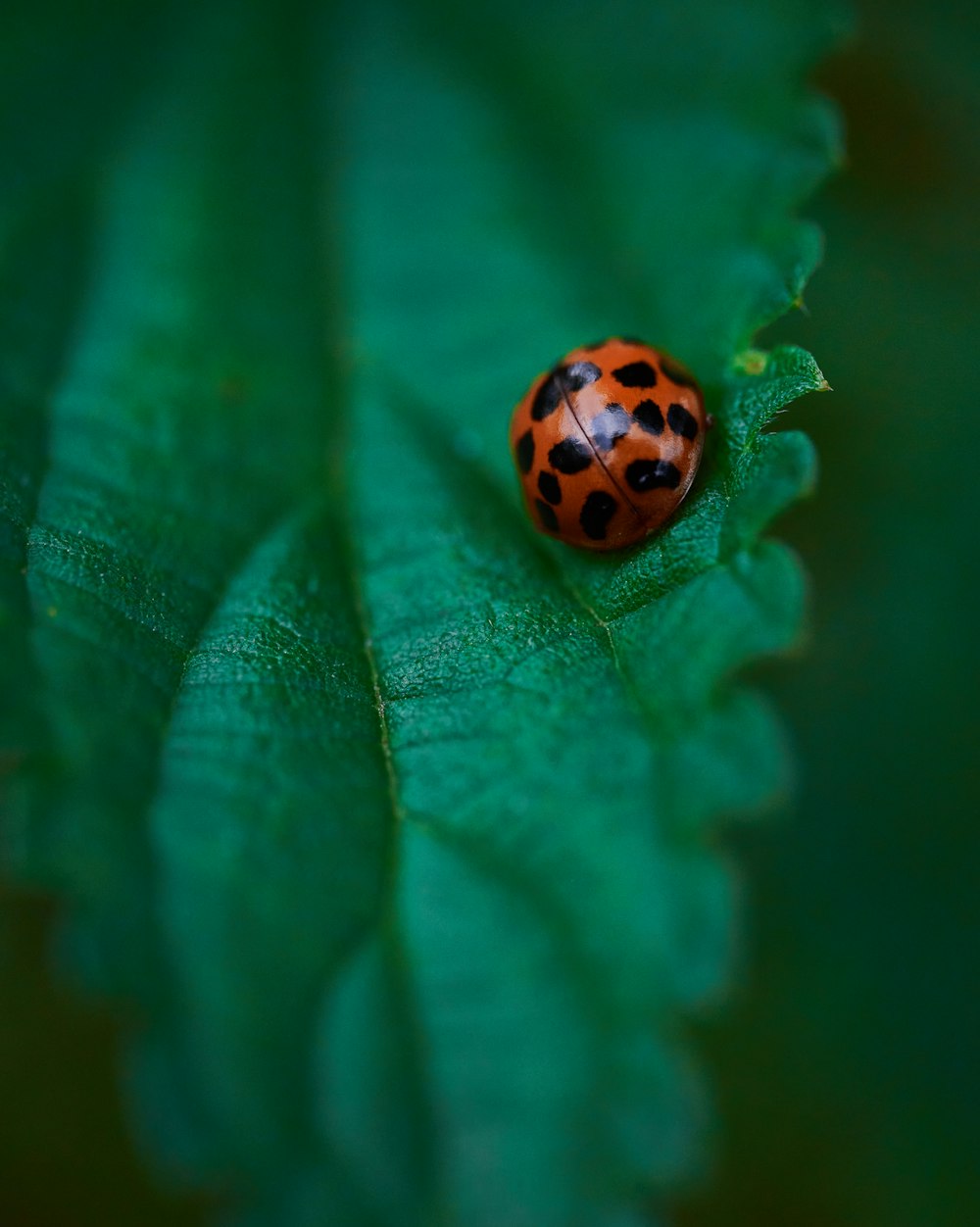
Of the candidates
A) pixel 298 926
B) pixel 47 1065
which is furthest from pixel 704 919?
pixel 47 1065

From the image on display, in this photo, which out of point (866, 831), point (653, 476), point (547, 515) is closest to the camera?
point (653, 476)

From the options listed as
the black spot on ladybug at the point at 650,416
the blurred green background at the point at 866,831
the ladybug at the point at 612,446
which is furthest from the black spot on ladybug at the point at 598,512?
the blurred green background at the point at 866,831

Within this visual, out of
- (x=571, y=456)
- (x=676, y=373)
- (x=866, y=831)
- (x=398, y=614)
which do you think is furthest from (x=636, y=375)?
(x=866, y=831)

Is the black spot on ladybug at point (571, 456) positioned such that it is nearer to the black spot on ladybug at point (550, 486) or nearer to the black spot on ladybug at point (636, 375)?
the black spot on ladybug at point (550, 486)

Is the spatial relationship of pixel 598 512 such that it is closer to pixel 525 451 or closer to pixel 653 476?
pixel 653 476

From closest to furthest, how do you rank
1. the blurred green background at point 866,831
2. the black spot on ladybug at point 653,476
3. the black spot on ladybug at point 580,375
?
1. the black spot on ladybug at point 653,476
2. the black spot on ladybug at point 580,375
3. the blurred green background at point 866,831

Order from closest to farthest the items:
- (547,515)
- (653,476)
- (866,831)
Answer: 1. (653,476)
2. (547,515)
3. (866,831)
